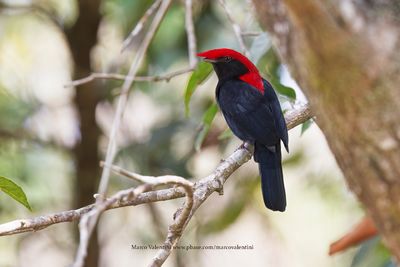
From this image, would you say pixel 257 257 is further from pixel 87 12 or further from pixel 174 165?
pixel 87 12

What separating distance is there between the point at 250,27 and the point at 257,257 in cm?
287

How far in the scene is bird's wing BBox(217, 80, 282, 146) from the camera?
13.7 feet

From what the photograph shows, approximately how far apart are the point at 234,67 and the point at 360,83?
11.4 feet

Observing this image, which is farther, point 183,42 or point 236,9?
point 236,9

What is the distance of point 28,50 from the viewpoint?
23.3 ft

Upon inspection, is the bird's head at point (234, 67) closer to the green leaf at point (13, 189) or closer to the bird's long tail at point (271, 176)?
the bird's long tail at point (271, 176)

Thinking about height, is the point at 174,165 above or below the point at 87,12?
below

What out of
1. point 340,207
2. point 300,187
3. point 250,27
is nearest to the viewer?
point 250,27

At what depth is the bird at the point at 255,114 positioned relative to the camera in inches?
158

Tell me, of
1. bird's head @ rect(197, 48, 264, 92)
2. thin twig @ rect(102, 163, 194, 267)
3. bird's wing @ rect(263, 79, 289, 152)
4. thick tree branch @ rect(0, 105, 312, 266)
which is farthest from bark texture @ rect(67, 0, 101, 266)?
thin twig @ rect(102, 163, 194, 267)

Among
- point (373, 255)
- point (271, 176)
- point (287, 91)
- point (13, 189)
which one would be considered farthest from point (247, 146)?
point (13, 189)

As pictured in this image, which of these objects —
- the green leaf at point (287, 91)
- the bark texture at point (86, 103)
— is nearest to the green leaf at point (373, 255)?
the green leaf at point (287, 91)

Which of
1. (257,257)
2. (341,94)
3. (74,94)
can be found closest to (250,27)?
(74,94)

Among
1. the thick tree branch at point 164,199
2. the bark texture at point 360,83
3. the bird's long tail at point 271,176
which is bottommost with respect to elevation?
the bark texture at point 360,83
